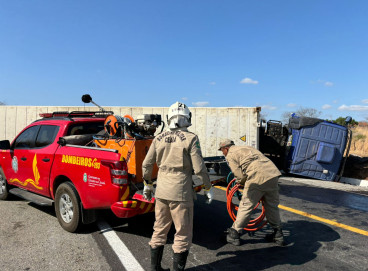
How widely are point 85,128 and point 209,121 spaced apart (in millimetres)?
6874

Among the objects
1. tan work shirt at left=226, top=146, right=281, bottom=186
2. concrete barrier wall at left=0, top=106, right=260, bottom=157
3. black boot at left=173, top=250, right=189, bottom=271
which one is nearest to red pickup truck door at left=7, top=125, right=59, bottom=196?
black boot at left=173, top=250, right=189, bottom=271

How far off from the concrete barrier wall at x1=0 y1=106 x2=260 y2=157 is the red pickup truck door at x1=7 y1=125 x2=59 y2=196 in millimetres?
6892

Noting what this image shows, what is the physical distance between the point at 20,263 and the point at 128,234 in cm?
143

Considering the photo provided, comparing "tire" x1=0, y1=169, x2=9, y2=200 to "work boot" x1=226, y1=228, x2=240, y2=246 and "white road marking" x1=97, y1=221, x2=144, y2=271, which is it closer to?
"white road marking" x1=97, y1=221, x2=144, y2=271

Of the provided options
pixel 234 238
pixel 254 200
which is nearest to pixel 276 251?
pixel 234 238

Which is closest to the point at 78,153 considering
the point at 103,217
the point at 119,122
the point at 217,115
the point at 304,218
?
the point at 119,122

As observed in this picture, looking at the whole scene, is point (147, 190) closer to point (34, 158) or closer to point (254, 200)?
point (254, 200)

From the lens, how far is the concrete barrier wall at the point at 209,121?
1074cm

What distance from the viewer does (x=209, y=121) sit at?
1144 cm

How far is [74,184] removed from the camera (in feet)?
13.7

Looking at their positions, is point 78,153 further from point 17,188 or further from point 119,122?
point 17,188

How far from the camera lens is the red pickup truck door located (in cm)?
475

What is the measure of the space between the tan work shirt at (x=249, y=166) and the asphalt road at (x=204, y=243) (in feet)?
3.08

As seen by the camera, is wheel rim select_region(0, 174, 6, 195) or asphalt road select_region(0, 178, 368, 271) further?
wheel rim select_region(0, 174, 6, 195)
